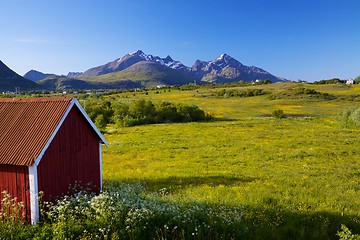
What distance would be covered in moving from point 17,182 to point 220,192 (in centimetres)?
946

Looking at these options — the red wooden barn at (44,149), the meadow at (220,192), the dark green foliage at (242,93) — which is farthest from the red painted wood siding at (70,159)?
the dark green foliage at (242,93)

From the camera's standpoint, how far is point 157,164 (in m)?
26.5

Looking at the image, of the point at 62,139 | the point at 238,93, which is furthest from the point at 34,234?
the point at 238,93

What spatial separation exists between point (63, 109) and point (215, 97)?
392ft

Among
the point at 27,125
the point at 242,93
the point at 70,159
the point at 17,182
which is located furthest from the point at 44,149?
the point at 242,93

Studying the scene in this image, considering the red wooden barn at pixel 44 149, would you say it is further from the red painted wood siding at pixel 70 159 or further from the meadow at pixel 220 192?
the meadow at pixel 220 192

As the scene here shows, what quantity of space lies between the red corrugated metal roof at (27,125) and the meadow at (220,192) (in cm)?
225

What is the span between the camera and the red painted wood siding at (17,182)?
1172cm

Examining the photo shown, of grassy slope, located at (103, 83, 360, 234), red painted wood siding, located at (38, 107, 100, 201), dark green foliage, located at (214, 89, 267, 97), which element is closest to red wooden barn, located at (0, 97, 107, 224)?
red painted wood siding, located at (38, 107, 100, 201)

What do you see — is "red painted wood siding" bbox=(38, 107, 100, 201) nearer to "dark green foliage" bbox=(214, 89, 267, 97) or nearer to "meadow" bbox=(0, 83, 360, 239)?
"meadow" bbox=(0, 83, 360, 239)

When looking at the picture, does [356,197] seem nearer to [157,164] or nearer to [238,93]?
[157,164]

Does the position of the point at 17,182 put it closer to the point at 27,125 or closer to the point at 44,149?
the point at 44,149

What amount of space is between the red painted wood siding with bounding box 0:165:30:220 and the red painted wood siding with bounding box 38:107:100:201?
1.62ft

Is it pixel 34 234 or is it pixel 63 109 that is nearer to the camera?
pixel 34 234
